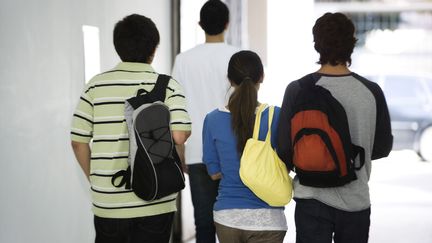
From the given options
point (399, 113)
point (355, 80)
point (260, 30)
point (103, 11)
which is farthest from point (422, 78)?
point (355, 80)

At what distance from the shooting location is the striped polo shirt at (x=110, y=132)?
2326mm

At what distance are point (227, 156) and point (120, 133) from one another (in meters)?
0.43

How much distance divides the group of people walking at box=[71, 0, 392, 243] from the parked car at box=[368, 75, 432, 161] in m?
7.92

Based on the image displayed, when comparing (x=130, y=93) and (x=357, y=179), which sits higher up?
(x=130, y=93)

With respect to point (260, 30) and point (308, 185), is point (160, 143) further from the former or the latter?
point (260, 30)

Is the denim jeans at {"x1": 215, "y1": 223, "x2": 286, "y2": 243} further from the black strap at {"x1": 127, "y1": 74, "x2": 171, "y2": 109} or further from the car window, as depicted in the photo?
the car window

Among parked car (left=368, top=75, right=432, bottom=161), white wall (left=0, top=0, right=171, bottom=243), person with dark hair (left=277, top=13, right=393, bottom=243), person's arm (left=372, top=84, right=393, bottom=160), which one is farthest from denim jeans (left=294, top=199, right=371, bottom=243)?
parked car (left=368, top=75, right=432, bottom=161)

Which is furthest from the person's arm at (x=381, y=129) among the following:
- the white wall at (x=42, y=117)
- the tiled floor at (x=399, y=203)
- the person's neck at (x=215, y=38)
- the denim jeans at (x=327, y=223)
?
the tiled floor at (x=399, y=203)

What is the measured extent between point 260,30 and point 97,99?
6.97m

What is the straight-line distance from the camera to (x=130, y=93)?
92.2 inches

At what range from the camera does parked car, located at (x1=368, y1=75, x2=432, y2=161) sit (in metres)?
10.0

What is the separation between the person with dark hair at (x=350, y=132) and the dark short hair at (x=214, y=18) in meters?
1.03

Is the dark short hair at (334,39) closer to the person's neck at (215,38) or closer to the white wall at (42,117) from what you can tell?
the person's neck at (215,38)

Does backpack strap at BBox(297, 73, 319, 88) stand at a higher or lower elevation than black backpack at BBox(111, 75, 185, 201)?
higher
